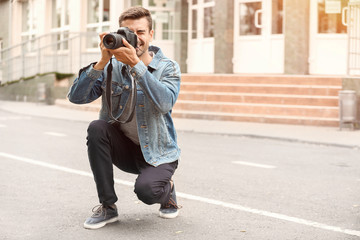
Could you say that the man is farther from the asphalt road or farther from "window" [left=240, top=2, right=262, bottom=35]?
"window" [left=240, top=2, right=262, bottom=35]

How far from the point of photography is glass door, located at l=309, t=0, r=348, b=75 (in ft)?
60.2

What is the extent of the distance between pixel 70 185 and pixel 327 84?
968 cm

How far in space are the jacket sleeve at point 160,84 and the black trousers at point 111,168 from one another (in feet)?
1.56

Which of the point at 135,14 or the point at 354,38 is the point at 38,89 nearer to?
the point at 354,38

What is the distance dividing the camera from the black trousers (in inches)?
35.1

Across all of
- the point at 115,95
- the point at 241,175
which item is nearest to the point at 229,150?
the point at 241,175

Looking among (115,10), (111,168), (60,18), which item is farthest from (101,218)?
(60,18)

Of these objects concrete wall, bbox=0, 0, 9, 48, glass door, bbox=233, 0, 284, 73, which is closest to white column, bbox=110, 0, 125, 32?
glass door, bbox=233, 0, 284, 73

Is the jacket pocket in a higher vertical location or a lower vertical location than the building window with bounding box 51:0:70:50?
lower

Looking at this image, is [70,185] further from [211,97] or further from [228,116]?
[211,97]

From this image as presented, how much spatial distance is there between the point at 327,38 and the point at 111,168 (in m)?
14.4

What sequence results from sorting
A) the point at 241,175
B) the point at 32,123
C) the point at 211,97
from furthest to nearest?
the point at 211,97 → the point at 32,123 → the point at 241,175

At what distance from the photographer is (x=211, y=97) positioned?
17125mm

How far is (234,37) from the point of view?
2069cm
